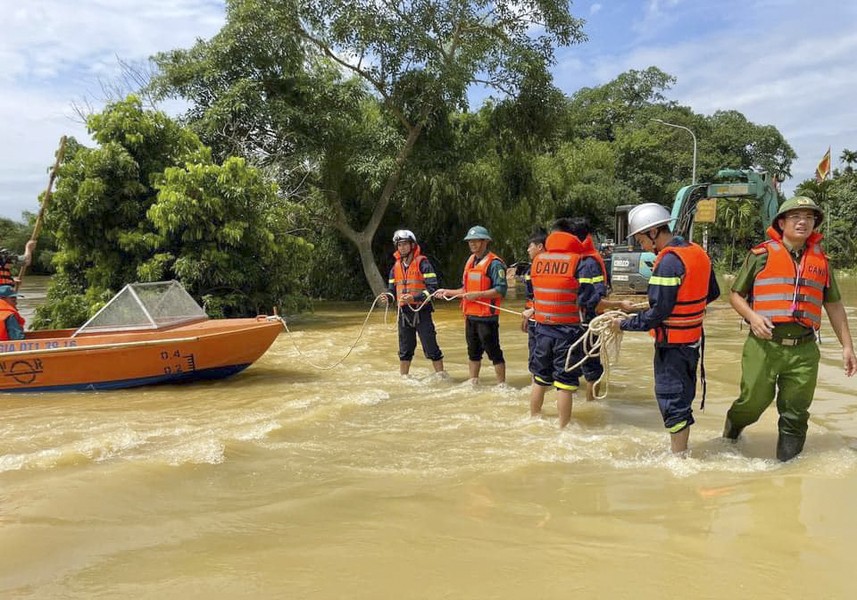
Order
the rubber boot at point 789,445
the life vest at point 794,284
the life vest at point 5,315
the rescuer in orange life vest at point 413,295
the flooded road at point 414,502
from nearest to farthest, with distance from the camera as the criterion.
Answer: the flooded road at point 414,502 → the life vest at point 794,284 → the rubber boot at point 789,445 → the life vest at point 5,315 → the rescuer in orange life vest at point 413,295

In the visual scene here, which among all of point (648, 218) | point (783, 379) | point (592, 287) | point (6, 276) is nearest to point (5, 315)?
point (6, 276)

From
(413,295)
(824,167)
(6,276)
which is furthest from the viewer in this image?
(824,167)

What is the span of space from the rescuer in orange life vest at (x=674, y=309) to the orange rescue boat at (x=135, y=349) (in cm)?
472

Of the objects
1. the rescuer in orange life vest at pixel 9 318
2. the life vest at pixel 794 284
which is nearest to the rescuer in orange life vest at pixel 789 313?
Result: the life vest at pixel 794 284

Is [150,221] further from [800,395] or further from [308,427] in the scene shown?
[800,395]

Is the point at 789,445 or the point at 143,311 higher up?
the point at 143,311

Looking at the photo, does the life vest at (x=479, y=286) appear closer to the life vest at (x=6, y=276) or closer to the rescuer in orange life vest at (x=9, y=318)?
the rescuer in orange life vest at (x=9, y=318)

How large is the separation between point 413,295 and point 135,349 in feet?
10.3

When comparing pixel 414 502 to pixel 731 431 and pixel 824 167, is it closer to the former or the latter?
pixel 731 431

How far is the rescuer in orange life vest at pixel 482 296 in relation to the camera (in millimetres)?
6695

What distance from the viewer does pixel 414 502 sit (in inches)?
143

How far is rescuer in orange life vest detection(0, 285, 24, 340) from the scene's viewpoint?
22.9ft

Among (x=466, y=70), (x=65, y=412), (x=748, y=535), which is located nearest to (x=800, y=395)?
(x=748, y=535)

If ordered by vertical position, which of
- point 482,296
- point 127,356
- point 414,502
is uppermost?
point 482,296
